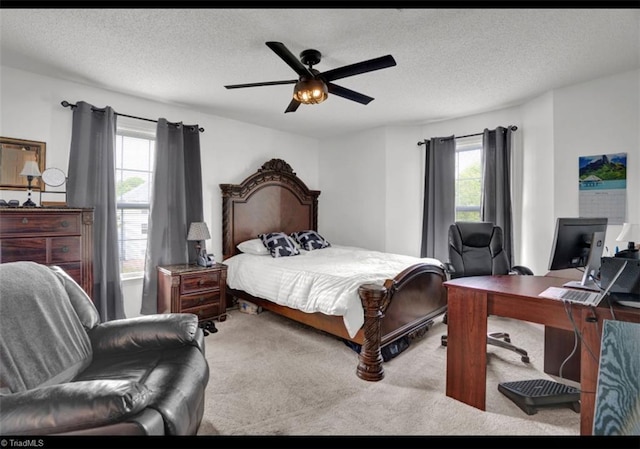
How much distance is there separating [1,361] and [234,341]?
6.19 feet

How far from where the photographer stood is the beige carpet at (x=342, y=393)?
5.93 ft

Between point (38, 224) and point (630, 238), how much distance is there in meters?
4.69

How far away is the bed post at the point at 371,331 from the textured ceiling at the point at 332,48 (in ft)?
6.06

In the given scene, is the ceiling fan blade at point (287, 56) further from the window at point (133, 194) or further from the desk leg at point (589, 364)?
the window at point (133, 194)

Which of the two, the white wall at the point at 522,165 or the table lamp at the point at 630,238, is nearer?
the table lamp at the point at 630,238

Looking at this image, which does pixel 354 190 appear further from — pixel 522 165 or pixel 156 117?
pixel 156 117

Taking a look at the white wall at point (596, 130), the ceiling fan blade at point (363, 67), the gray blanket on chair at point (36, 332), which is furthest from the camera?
the white wall at point (596, 130)

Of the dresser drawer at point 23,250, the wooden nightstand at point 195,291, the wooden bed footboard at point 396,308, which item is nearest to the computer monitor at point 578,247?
the wooden bed footboard at point 396,308

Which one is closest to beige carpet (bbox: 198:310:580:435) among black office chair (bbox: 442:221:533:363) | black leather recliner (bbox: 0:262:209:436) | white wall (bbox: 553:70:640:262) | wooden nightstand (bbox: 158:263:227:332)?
wooden nightstand (bbox: 158:263:227:332)

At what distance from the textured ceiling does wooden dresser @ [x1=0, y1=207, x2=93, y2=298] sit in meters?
1.26

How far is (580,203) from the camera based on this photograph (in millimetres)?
3141

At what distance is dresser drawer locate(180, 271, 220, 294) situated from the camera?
3309 millimetres
